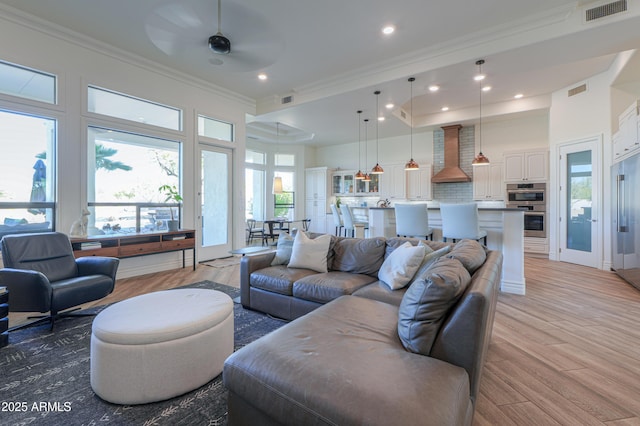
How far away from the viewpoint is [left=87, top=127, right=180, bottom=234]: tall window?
441 cm

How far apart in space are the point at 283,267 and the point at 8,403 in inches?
85.3

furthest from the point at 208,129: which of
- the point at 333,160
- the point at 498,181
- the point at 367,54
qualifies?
the point at 498,181

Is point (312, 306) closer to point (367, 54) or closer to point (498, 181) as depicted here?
point (367, 54)

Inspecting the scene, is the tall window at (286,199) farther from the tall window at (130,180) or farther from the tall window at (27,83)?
the tall window at (27,83)

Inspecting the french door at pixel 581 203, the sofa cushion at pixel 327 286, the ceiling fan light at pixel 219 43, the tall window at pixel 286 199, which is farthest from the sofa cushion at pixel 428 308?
the tall window at pixel 286 199

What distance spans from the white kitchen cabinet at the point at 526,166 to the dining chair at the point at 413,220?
3708 mm

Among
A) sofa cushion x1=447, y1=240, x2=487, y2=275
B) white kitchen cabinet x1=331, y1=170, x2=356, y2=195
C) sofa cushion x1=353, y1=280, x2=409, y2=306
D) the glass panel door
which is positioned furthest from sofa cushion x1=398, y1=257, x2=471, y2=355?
white kitchen cabinet x1=331, y1=170, x2=356, y2=195

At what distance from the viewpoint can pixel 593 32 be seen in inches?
133

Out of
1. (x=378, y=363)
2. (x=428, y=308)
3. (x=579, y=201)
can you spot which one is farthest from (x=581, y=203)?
(x=378, y=363)

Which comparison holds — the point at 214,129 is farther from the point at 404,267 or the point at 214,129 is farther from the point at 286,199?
the point at 404,267

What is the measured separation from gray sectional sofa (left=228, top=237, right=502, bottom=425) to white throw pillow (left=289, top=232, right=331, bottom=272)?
1106 mm

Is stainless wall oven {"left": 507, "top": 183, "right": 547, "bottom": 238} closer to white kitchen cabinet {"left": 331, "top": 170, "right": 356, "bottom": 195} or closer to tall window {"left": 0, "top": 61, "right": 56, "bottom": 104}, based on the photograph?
white kitchen cabinet {"left": 331, "top": 170, "right": 356, "bottom": 195}

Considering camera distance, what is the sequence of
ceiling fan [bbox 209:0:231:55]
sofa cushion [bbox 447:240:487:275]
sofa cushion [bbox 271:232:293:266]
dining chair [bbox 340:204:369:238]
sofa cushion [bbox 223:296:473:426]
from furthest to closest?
1. dining chair [bbox 340:204:369:238]
2. sofa cushion [bbox 271:232:293:266]
3. ceiling fan [bbox 209:0:231:55]
4. sofa cushion [bbox 447:240:487:275]
5. sofa cushion [bbox 223:296:473:426]

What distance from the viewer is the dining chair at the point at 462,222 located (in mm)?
3828
